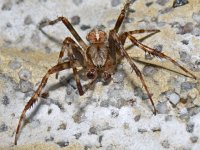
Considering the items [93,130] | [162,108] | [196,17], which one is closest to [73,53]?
[93,130]

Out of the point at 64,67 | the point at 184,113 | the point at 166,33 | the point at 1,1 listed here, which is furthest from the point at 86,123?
the point at 1,1

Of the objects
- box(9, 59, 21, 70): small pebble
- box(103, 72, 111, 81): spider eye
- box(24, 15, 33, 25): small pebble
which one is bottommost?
box(103, 72, 111, 81): spider eye

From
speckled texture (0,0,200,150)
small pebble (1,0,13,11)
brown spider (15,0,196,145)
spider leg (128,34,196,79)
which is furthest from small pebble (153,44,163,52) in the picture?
small pebble (1,0,13,11)

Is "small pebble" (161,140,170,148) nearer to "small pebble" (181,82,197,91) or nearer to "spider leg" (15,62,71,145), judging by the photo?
"small pebble" (181,82,197,91)

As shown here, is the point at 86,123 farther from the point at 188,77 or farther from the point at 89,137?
the point at 188,77

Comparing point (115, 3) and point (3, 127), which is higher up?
point (115, 3)

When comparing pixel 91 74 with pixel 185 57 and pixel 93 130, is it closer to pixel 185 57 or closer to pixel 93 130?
pixel 93 130
